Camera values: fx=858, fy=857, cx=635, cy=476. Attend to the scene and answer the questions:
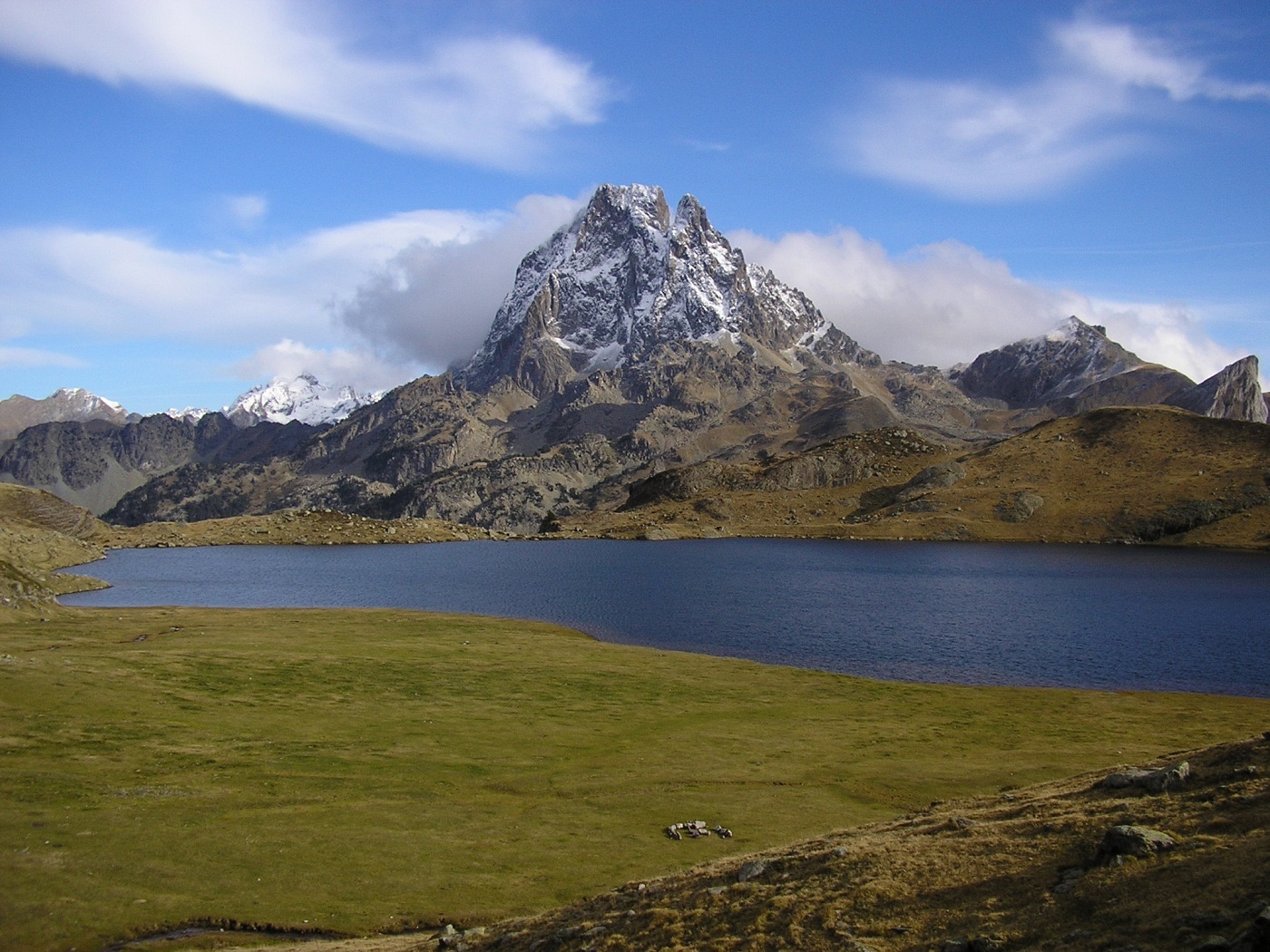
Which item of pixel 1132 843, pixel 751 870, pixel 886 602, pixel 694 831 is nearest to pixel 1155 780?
pixel 1132 843

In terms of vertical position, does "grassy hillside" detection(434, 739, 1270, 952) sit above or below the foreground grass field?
above

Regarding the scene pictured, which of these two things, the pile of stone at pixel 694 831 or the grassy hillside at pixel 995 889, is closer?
the grassy hillside at pixel 995 889

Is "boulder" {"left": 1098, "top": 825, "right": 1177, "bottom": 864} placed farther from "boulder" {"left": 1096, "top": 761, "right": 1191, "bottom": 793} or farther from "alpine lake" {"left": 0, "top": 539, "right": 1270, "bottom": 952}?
"alpine lake" {"left": 0, "top": 539, "right": 1270, "bottom": 952}

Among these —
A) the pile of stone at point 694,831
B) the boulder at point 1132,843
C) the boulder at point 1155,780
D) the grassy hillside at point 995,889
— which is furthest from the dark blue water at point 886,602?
the boulder at point 1132,843

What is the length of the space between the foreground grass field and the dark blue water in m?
13.4

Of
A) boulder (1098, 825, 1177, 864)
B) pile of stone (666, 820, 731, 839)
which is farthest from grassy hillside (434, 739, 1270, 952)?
pile of stone (666, 820, 731, 839)

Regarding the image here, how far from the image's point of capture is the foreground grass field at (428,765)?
27.9 metres

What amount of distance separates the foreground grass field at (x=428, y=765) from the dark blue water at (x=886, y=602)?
1341cm

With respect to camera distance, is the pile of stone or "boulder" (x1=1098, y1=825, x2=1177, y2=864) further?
the pile of stone

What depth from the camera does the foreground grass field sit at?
27.9 m

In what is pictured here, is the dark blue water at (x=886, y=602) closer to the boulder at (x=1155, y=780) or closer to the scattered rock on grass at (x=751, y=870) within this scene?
the boulder at (x=1155, y=780)

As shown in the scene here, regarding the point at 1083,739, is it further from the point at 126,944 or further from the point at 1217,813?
the point at 126,944

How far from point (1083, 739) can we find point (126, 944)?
48977 millimetres

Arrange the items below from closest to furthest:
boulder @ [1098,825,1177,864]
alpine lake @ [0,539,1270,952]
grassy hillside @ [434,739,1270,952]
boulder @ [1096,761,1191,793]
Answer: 1. grassy hillside @ [434,739,1270,952]
2. boulder @ [1098,825,1177,864]
3. boulder @ [1096,761,1191,793]
4. alpine lake @ [0,539,1270,952]
